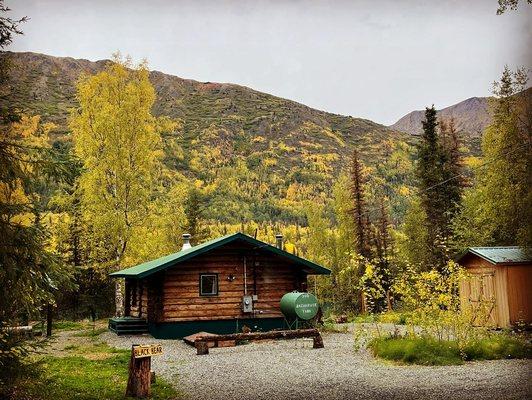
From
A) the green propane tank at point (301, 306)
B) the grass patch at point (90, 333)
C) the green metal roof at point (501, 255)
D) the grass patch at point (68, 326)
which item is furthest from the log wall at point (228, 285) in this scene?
the green metal roof at point (501, 255)

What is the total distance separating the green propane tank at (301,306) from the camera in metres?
17.4

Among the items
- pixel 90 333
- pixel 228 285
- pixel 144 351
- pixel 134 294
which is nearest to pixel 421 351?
pixel 144 351

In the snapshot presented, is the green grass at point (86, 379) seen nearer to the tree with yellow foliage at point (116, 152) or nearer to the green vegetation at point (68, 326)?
the tree with yellow foliage at point (116, 152)

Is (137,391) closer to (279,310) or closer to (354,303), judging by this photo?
(279,310)

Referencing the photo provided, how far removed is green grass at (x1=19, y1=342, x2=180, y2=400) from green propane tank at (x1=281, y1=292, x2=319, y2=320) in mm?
5888

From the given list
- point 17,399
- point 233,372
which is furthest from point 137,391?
point 233,372

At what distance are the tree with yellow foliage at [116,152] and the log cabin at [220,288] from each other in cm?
242

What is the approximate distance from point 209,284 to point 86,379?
8.98m

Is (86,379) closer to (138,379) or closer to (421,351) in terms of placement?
(138,379)

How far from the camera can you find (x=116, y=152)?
69.0 ft

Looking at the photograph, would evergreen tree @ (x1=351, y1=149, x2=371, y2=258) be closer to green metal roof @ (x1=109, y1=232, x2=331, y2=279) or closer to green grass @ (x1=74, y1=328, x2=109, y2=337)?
green metal roof @ (x1=109, y1=232, x2=331, y2=279)

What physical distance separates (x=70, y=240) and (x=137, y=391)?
61.0 feet

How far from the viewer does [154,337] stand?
17.8 m

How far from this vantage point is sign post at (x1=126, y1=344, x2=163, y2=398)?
327 inches
